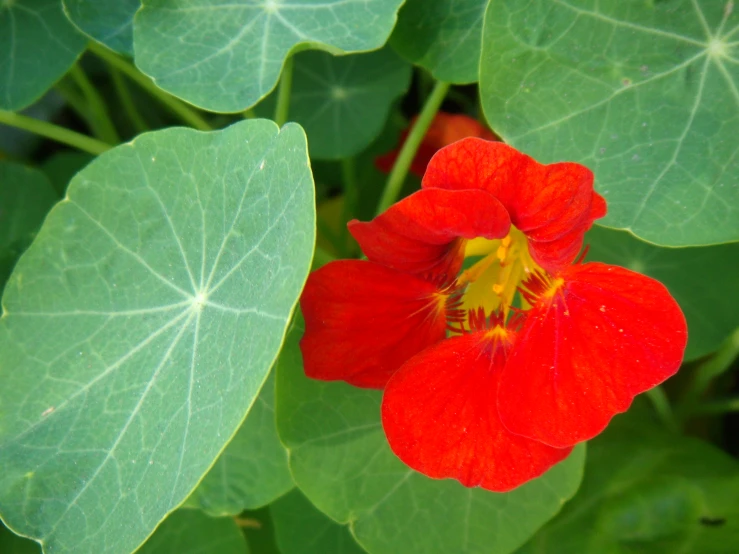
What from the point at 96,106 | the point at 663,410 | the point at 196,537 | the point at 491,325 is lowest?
the point at 196,537

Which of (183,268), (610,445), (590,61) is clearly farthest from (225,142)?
(610,445)

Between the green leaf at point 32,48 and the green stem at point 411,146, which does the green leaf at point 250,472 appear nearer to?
the green stem at point 411,146

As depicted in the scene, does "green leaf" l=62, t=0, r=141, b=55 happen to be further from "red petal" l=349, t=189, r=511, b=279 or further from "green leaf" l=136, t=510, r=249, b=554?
"green leaf" l=136, t=510, r=249, b=554

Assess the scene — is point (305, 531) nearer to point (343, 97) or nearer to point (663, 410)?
point (663, 410)

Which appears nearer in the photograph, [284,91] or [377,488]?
[377,488]

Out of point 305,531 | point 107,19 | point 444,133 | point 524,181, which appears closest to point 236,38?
point 107,19

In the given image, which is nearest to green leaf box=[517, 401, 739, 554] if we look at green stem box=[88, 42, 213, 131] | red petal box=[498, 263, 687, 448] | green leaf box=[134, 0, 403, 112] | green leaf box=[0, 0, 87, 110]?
red petal box=[498, 263, 687, 448]

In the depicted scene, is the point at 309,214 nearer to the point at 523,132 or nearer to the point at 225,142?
the point at 225,142
